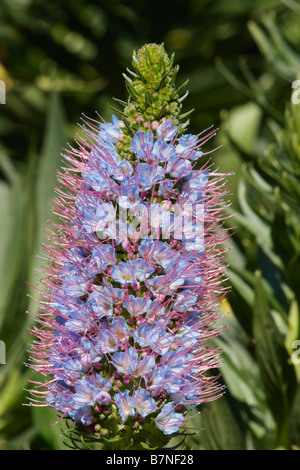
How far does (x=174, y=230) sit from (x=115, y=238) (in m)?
0.10

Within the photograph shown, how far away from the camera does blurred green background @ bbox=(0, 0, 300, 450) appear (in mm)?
1521

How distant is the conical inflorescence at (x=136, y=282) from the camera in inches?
40.1

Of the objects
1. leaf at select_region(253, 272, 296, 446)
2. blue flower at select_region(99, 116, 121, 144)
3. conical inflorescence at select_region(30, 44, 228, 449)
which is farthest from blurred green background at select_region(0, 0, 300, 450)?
blue flower at select_region(99, 116, 121, 144)

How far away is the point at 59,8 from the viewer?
11.3ft

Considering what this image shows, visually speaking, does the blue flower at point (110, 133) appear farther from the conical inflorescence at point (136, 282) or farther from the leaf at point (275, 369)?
A: the leaf at point (275, 369)

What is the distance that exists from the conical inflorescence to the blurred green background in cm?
15

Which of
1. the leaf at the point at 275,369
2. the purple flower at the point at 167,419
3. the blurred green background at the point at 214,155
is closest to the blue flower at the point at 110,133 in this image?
the blurred green background at the point at 214,155

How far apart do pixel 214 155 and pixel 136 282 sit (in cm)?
177

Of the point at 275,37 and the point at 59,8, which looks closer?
the point at 275,37

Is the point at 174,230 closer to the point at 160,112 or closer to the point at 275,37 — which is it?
the point at 160,112

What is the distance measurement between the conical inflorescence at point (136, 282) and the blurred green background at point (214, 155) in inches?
5.7

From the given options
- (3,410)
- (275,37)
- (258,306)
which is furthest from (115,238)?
(275,37)

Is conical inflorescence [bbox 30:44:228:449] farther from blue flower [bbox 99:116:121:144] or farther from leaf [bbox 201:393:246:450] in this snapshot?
Result: leaf [bbox 201:393:246:450]

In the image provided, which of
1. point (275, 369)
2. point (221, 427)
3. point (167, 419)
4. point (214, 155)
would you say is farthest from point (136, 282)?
point (214, 155)
